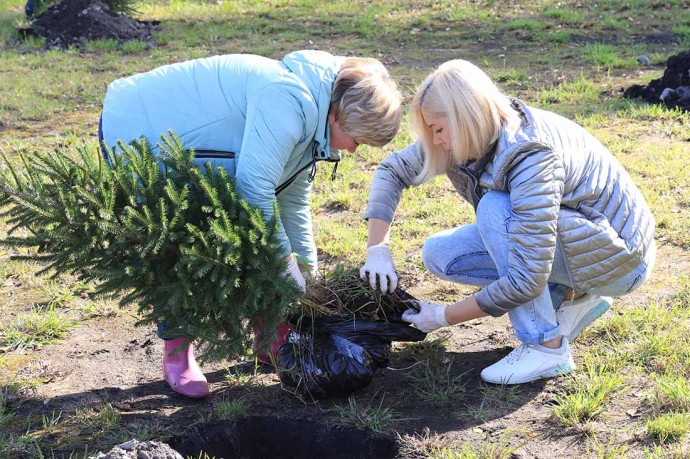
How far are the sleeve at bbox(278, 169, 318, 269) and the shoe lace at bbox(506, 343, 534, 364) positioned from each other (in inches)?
40.3

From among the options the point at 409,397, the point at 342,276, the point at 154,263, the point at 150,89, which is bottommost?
the point at 409,397

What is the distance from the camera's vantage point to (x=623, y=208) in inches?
122

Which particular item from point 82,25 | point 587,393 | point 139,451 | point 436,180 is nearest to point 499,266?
point 587,393

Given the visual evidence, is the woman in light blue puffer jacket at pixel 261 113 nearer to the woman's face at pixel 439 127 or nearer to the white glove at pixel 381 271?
the woman's face at pixel 439 127

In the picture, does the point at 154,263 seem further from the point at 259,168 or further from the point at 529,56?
the point at 529,56

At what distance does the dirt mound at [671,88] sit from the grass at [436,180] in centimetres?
17

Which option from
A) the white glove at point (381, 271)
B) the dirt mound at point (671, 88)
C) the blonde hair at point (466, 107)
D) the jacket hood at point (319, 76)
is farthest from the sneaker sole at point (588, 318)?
the dirt mound at point (671, 88)

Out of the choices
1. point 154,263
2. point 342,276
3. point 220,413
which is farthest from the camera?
point 342,276

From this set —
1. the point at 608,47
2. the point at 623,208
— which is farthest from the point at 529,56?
the point at 623,208

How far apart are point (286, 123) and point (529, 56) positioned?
6.25m

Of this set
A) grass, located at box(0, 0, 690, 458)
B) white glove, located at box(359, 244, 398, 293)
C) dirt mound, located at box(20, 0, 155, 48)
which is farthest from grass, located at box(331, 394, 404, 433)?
dirt mound, located at box(20, 0, 155, 48)

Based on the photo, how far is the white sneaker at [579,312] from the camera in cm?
331

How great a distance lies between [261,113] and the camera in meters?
2.83

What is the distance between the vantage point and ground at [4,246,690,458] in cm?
290
